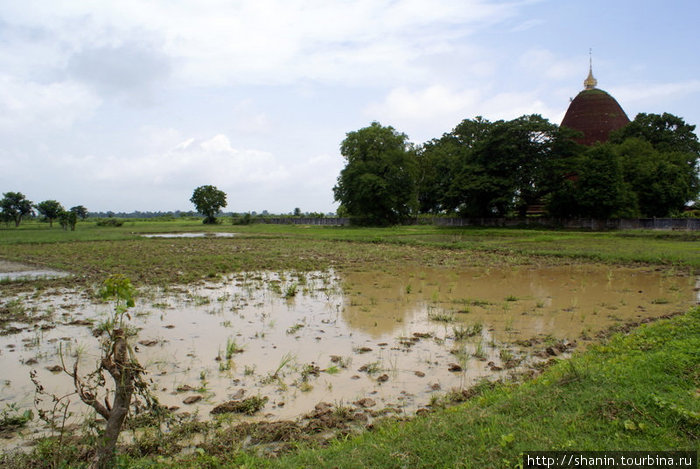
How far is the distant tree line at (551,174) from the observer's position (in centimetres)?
3559

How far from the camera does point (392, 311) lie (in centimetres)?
920

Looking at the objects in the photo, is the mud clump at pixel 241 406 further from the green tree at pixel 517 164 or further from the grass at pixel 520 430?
the green tree at pixel 517 164

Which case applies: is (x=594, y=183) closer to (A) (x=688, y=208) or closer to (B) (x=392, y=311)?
(A) (x=688, y=208)

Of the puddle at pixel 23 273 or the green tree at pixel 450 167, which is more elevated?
the green tree at pixel 450 167

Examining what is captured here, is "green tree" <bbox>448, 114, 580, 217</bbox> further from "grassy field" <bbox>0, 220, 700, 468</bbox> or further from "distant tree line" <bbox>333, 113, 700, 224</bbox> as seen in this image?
"grassy field" <bbox>0, 220, 700, 468</bbox>

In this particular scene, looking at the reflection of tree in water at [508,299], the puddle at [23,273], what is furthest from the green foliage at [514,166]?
the puddle at [23,273]

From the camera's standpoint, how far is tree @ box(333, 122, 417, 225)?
4819 cm

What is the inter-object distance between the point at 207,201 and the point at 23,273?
63747 millimetres

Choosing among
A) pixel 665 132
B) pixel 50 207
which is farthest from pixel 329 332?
pixel 50 207

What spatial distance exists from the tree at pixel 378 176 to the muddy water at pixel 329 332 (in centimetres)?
3543

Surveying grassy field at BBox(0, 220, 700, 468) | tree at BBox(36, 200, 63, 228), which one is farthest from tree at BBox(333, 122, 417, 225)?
grassy field at BBox(0, 220, 700, 468)

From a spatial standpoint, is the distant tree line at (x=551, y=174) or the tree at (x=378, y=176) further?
the tree at (x=378, y=176)

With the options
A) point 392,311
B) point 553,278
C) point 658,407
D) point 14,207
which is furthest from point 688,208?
point 14,207

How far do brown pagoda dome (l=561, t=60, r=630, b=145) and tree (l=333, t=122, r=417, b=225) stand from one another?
2070 centimetres
